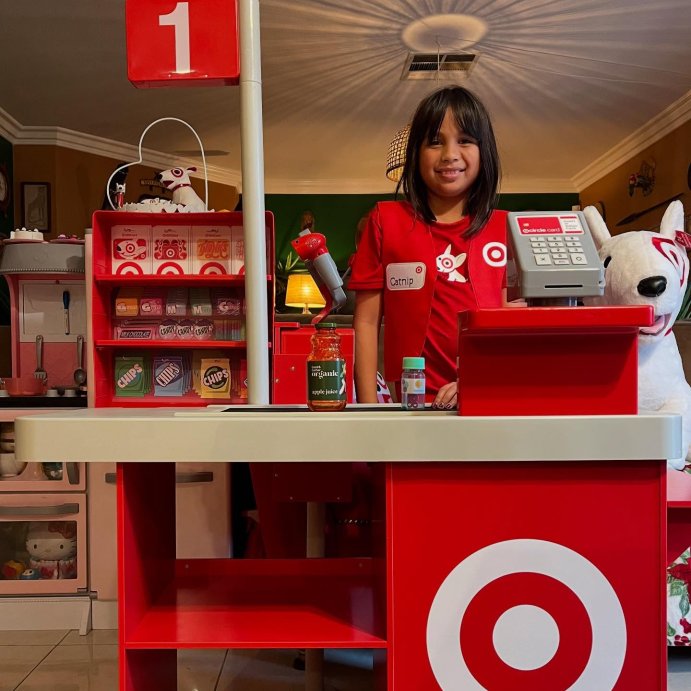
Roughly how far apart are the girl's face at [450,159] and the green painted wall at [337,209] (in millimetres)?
5918

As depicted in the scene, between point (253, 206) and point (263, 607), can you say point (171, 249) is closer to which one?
point (253, 206)

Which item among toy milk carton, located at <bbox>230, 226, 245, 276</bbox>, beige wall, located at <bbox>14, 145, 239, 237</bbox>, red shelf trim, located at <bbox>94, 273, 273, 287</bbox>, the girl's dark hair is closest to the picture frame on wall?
beige wall, located at <bbox>14, 145, 239, 237</bbox>

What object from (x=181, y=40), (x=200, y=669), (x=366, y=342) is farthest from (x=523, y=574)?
(x=200, y=669)

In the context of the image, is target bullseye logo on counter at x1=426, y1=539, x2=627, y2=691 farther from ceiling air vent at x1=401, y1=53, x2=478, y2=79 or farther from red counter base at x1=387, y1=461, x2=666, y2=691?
ceiling air vent at x1=401, y1=53, x2=478, y2=79

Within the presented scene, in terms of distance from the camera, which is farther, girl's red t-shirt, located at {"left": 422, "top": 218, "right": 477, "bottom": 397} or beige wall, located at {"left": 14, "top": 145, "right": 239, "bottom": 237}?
beige wall, located at {"left": 14, "top": 145, "right": 239, "bottom": 237}

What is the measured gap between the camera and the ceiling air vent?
448 centimetres

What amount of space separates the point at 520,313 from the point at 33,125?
552cm

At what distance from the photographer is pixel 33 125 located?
17.9 feet

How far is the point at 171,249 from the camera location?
3141 mm

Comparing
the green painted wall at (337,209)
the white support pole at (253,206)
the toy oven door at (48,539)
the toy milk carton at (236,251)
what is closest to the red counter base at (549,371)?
the white support pole at (253,206)

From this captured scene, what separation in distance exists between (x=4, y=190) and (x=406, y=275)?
479cm

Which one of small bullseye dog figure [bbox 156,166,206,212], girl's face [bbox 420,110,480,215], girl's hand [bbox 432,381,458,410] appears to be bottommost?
girl's hand [bbox 432,381,458,410]

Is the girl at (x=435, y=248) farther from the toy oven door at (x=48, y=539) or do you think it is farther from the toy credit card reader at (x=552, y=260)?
the toy oven door at (x=48, y=539)

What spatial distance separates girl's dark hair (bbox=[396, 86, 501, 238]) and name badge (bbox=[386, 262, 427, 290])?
122mm
